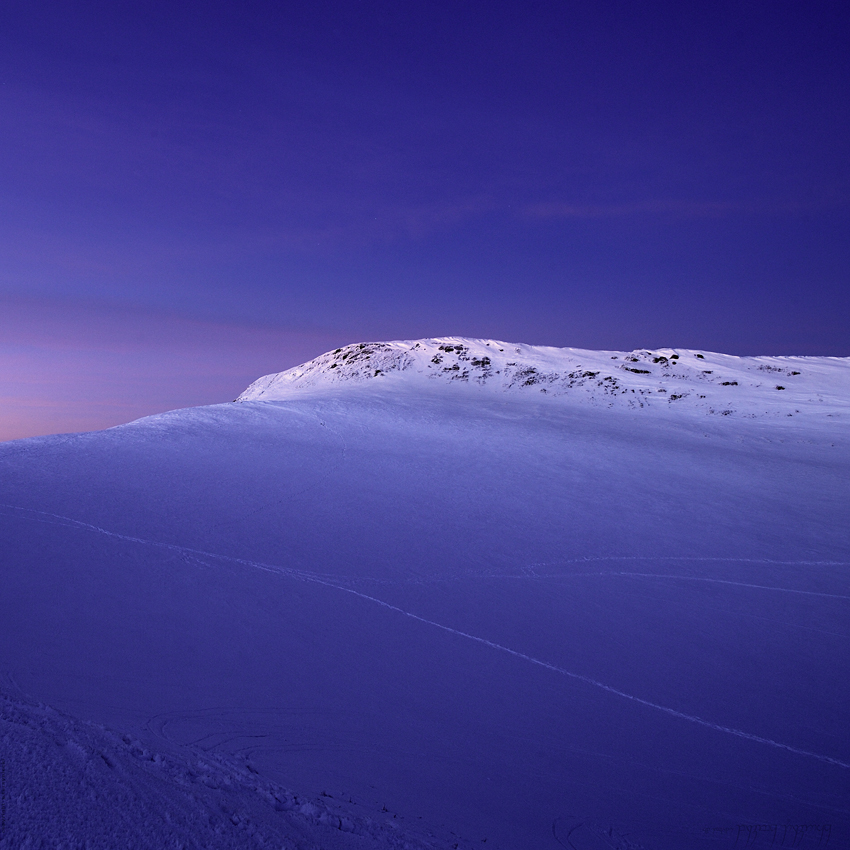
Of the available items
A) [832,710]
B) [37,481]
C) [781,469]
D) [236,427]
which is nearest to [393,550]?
[832,710]

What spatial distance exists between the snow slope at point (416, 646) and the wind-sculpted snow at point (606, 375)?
22.5 feet

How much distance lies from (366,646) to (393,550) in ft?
7.30

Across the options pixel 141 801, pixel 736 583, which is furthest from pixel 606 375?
pixel 141 801

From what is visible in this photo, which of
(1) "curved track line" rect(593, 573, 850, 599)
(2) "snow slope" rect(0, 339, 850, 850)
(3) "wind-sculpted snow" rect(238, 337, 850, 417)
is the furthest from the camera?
(3) "wind-sculpted snow" rect(238, 337, 850, 417)

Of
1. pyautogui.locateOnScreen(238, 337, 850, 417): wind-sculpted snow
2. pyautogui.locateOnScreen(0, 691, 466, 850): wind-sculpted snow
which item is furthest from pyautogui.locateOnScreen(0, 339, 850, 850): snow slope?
pyautogui.locateOnScreen(238, 337, 850, 417): wind-sculpted snow

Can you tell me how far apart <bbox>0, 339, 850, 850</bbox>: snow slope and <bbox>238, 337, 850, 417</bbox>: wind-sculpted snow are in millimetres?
6846

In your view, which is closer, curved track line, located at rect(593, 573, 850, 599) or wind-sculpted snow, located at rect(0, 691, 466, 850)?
wind-sculpted snow, located at rect(0, 691, 466, 850)

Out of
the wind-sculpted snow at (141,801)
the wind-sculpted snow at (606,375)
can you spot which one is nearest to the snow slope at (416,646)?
the wind-sculpted snow at (141,801)

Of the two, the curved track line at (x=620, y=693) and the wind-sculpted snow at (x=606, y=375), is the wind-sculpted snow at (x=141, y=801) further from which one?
the wind-sculpted snow at (x=606, y=375)

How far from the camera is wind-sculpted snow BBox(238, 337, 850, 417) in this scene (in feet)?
60.7

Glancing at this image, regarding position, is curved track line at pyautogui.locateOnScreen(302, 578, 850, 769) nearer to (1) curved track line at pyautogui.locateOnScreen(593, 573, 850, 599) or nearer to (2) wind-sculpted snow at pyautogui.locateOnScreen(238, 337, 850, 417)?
(1) curved track line at pyautogui.locateOnScreen(593, 573, 850, 599)

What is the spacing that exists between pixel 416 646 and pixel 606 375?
1708 cm

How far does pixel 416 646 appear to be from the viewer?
5527 mm

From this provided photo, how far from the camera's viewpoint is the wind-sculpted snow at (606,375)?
1852 cm
